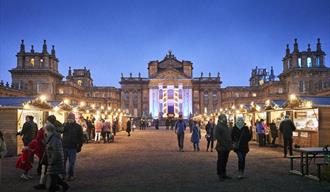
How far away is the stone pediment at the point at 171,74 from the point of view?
11244 centimetres

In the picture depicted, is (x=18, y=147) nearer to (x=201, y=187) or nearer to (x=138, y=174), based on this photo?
(x=138, y=174)

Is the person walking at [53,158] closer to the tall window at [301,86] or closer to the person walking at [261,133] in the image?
the person walking at [261,133]

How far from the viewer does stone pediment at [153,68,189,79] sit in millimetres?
112438

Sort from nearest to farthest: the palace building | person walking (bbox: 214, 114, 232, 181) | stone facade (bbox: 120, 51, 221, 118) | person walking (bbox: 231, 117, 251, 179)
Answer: person walking (bbox: 214, 114, 232, 181), person walking (bbox: 231, 117, 251, 179), the palace building, stone facade (bbox: 120, 51, 221, 118)

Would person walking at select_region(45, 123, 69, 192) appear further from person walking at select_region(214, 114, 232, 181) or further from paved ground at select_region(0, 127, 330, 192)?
person walking at select_region(214, 114, 232, 181)

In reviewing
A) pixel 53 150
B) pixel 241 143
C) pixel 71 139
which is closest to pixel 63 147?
pixel 71 139

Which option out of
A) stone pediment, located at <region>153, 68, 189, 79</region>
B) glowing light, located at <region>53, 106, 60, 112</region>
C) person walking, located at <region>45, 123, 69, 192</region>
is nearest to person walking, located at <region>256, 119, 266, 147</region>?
glowing light, located at <region>53, 106, 60, 112</region>

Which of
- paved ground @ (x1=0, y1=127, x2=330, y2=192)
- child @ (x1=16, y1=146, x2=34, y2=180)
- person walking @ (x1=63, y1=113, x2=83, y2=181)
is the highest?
person walking @ (x1=63, y1=113, x2=83, y2=181)

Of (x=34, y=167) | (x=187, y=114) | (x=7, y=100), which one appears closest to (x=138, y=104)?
(x=187, y=114)

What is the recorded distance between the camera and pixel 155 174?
1390 centimetres

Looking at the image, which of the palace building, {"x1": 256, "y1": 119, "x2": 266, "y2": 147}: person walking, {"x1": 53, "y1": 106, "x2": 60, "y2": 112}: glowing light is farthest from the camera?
the palace building

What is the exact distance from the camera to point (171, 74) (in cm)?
11244

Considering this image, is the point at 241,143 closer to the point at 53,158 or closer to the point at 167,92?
the point at 53,158

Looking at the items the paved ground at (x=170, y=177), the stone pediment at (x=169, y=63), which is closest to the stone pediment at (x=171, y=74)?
the stone pediment at (x=169, y=63)
